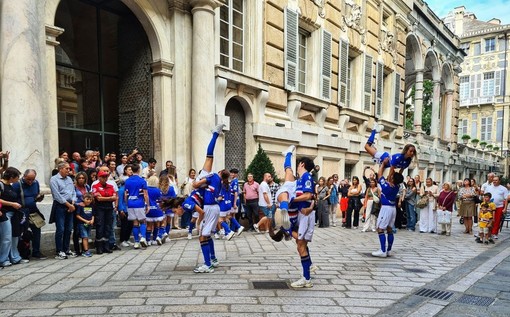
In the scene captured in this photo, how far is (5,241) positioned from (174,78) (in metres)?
6.24

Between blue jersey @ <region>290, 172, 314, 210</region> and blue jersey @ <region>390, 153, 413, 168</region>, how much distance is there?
280cm

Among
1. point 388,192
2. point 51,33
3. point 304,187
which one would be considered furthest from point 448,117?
point 51,33

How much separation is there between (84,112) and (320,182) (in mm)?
8446

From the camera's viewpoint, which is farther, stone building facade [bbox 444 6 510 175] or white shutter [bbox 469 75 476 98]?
white shutter [bbox 469 75 476 98]

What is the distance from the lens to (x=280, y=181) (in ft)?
39.2

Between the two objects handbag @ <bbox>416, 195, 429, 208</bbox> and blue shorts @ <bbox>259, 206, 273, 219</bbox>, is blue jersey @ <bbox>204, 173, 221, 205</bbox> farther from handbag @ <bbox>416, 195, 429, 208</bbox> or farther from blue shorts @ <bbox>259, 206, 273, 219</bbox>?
handbag @ <bbox>416, 195, 429, 208</bbox>

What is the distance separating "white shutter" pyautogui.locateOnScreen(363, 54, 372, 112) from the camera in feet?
60.6

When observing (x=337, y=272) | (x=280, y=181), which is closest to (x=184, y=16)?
(x=280, y=181)

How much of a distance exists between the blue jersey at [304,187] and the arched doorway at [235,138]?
7.01 meters

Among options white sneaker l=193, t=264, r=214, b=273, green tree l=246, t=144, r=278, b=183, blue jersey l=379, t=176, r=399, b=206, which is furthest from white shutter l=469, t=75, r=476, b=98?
white sneaker l=193, t=264, r=214, b=273

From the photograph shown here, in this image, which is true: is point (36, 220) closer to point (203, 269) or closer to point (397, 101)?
point (203, 269)

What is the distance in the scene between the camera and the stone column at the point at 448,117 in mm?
29281

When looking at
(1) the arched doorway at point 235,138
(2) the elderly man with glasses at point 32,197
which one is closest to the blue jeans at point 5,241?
(2) the elderly man with glasses at point 32,197

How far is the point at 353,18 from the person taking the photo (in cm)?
A: 1753
